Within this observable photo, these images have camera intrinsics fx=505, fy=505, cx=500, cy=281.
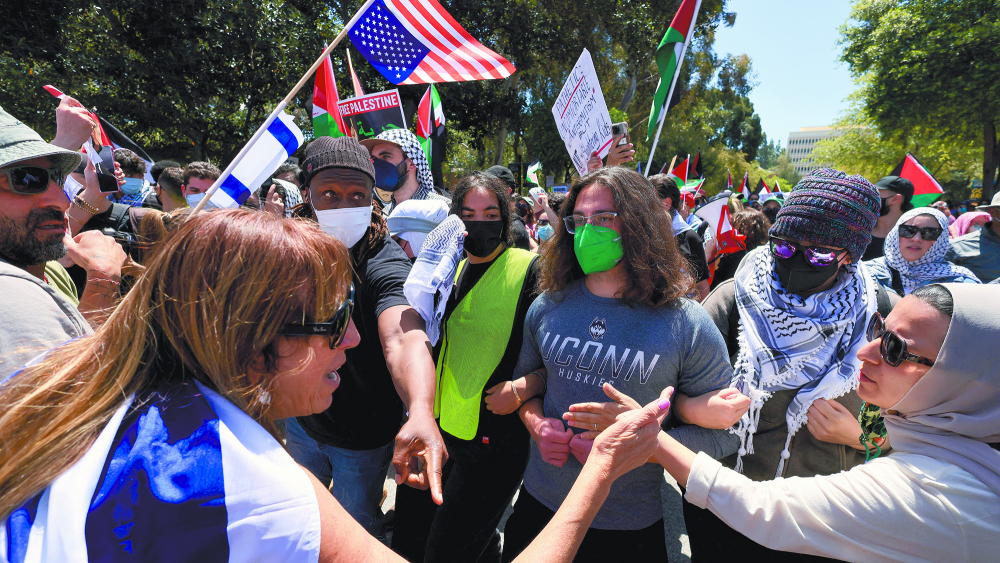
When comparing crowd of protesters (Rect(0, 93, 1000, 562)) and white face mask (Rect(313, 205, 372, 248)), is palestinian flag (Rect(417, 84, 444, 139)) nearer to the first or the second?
crowd of protesters (Rect(0, 93, 1000, 562))

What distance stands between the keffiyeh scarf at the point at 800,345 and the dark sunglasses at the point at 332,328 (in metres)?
1.59

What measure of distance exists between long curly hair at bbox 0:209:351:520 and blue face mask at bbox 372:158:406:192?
9.01 ft

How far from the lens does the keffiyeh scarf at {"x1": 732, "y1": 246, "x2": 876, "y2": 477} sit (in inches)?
77.8

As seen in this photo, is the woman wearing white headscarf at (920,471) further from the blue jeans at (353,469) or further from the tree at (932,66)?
the tree at (932,66)

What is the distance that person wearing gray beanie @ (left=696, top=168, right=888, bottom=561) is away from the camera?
1.97 meters

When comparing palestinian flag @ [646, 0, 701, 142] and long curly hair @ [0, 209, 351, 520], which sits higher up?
palestinian flag @ [646, 0, 701, 142]

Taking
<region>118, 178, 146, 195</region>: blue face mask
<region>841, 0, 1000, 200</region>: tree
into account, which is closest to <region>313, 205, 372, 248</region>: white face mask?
<region>118, 178, 146, 195</region>: blue face mask

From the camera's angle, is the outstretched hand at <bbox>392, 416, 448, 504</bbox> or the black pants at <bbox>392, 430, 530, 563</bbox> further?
the black pants at <bbox>392, 430, 530, 563</bbox>

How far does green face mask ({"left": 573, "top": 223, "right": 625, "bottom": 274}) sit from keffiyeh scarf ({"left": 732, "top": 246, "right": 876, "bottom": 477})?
2.13 ft

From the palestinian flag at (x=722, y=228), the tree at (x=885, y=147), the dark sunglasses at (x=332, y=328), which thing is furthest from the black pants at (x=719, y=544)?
the tree at (x=885, y=147)

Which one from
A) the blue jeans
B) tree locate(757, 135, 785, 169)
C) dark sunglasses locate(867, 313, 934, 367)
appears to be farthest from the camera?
tree locate(757, 135, 785, 169)

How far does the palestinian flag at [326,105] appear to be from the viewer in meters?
4.47

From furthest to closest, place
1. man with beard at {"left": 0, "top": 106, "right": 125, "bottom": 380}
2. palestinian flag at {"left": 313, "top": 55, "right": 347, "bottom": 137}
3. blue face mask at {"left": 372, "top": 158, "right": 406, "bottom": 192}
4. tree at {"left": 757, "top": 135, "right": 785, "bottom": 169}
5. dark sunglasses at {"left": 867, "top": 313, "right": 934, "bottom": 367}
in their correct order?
tree at {"left": 757, "top": 135, "right": 785, "bottom": 169} → palestinian flag at {"left": 313, "top": 55, "right": 347, "bottom": 137} → blue face mask at {"left": 372, "top": 158, "right": 406, "bottom": 192} → man with beard at {"left": 0, "top": 106, "right": 125, "bottom": 380} → dark sunglasses at {"left": 867, "top": 313, "right": 934, "bottom": 367}

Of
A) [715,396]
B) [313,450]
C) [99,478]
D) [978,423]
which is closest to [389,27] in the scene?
[313,450]
